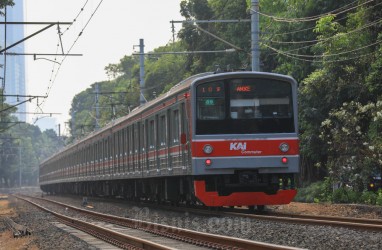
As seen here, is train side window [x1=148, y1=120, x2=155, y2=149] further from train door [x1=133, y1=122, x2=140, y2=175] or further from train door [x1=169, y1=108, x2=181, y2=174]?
train door [x1=169, y1=108, x2=181, y2=174]

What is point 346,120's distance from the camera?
25453 mm

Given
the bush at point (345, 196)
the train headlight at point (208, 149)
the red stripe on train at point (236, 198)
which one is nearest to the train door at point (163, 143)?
the red stripe on train at point (236, 198)

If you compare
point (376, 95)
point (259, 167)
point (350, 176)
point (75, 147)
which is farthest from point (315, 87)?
point (75, 147)

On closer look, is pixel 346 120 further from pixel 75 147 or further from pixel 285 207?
pixel 75 147

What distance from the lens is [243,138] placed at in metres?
17.0

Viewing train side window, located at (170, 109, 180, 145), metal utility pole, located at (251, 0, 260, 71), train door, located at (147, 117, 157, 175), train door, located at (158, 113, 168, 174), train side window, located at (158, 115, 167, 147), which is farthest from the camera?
metal utility pole, located at (251, 0, 260, 71)

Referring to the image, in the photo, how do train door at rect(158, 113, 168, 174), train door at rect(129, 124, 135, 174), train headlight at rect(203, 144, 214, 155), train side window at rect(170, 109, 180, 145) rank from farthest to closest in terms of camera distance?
train door at rect(129, 124, 135, 174) → train door at rect(158, 113, 168, 174) → train side window at rect(170, 109, 180, 145) → train headlight at rect(203, 144, 214, 155)

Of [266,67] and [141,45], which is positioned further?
[266,67]

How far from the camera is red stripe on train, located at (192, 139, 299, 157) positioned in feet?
55.6

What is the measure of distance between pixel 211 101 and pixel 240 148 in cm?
123

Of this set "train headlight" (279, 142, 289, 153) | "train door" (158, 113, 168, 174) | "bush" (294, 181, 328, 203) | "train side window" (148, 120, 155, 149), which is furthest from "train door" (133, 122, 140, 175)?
"train headlight" (279, 142, 289, 153)

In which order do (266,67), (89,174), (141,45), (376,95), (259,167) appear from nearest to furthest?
(259,167) < (376,95) < (141,45) < (89,174) < (266,67)

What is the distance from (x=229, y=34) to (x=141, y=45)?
12913 millimetres

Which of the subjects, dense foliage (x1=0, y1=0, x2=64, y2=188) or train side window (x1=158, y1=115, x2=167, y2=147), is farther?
dense foliage (x1=0, y1=0, x2=64, y2=188)
